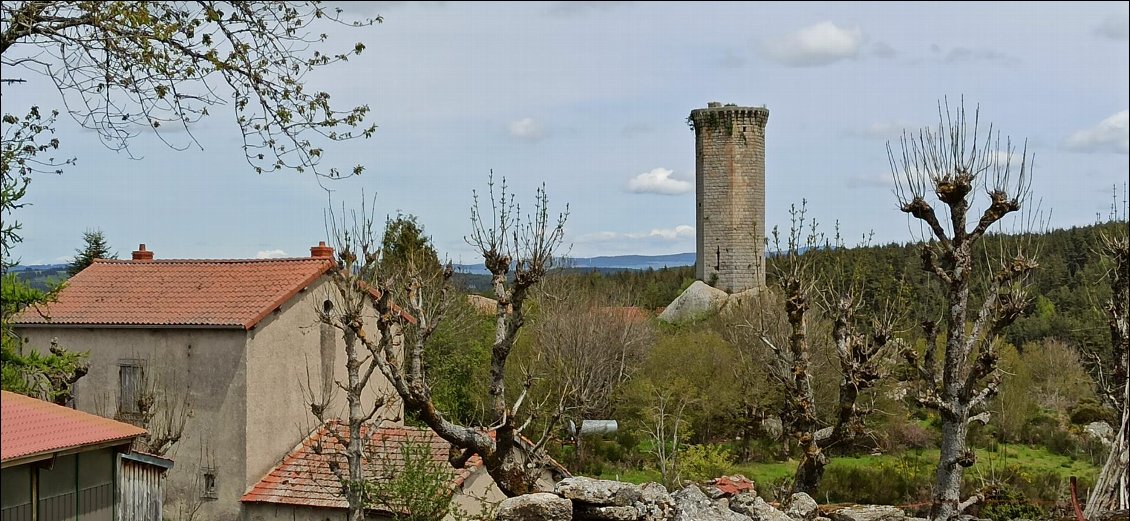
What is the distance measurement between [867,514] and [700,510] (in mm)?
2509

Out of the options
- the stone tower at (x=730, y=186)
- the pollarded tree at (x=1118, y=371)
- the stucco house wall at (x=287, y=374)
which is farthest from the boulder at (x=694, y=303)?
the pollarded tree at (x=1118, y=371)

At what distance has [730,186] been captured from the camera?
164ft

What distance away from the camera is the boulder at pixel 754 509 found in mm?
10461

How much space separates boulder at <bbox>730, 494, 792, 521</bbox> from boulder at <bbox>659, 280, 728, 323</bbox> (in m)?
32.0

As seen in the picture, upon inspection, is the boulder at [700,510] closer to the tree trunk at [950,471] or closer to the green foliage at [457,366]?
the tree trunk at [950,471]

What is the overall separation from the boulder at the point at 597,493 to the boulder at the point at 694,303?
32438 millimetres

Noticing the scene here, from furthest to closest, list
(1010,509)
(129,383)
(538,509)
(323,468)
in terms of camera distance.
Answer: (129,383)
(323,468)
(1010,509)
(538,509)

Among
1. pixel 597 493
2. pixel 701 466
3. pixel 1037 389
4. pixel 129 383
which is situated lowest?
pixel 1037 389

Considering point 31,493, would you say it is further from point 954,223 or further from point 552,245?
point 954,223

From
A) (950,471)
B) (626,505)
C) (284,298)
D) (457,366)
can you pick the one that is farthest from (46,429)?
(457,366)

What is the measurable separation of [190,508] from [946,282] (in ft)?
49.8

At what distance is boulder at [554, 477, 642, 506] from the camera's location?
10.4 metres

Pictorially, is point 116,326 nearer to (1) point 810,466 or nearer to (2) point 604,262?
(1) point 810,466

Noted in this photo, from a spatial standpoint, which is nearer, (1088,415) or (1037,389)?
(1088,415)
